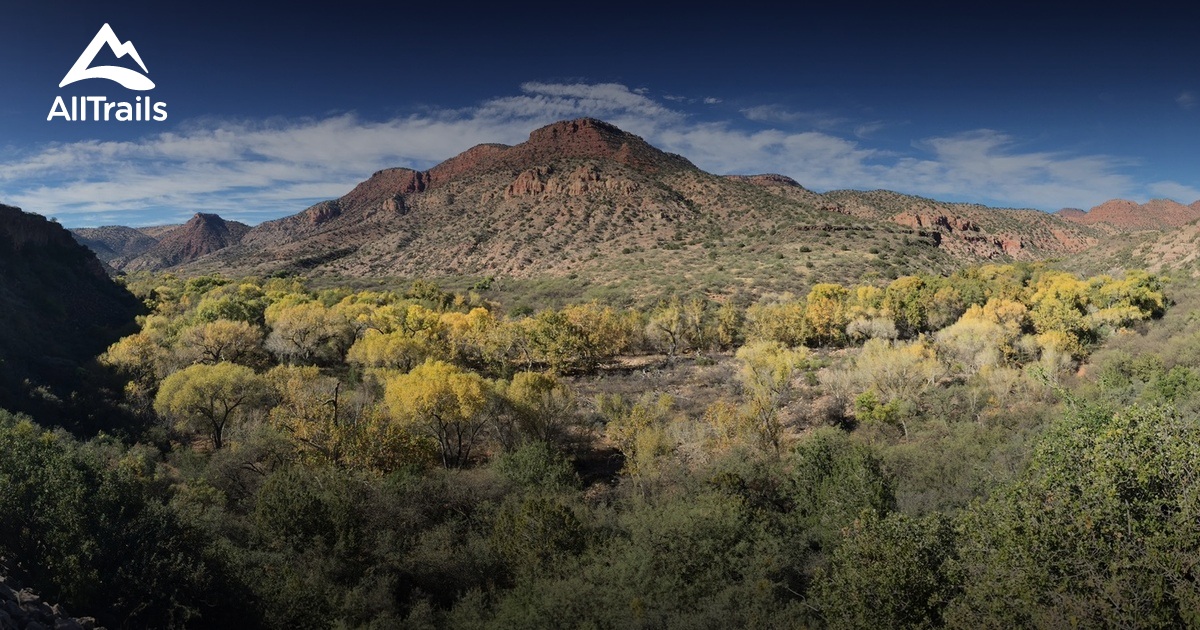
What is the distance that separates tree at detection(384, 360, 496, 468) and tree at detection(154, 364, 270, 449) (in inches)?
302

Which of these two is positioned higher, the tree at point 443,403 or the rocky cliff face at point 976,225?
the rocky cliff face at point 976,225

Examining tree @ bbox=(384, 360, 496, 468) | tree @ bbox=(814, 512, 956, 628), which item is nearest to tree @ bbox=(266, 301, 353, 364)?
tree @ bbox=(384, 360, 496, 468)

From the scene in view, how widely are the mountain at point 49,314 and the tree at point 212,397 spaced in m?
6.19

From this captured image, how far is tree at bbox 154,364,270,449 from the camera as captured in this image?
24.3 metres

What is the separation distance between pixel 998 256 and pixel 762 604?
11584 centimetres

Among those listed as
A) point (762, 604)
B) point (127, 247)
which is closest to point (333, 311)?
point (762, 604)

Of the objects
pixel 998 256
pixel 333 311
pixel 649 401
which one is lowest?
pixel 649 401

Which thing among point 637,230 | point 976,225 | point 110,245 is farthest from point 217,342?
point 110,245

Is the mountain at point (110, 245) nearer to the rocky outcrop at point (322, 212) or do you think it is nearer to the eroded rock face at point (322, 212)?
the rocky outcrop at point (322, 212)

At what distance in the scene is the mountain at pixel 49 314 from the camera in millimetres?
27566

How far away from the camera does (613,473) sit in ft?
76.1

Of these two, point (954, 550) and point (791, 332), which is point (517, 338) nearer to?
point (791, 332)

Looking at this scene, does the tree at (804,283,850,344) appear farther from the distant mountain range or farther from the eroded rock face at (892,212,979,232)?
the eroded rock face at (892,212,979,232)

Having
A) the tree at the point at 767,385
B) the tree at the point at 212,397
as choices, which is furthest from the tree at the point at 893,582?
the tree at the point at 212,397
